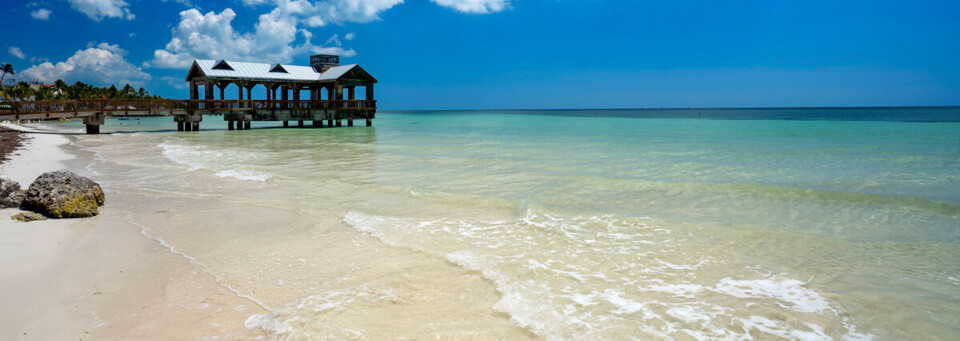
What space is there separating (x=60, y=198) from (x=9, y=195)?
1427mm

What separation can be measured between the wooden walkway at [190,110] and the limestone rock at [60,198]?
92.0ft

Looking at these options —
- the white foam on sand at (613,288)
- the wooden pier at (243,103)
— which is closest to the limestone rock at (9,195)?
the white foam on sand at (613,288)

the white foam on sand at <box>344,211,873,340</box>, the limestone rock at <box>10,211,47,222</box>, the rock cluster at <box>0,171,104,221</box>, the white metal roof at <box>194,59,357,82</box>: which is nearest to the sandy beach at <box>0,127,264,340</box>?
the limestone rock at <box>10,211,47,222</box>

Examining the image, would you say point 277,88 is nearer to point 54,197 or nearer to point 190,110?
point 190,110

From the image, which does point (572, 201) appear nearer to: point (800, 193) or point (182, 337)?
point (800, 193)

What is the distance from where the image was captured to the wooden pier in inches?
1310

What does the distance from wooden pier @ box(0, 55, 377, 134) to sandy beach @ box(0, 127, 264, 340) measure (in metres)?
30.2

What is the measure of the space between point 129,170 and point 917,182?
19469 mm

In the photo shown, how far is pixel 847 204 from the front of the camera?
949 cm

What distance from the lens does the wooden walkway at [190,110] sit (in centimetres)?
3141

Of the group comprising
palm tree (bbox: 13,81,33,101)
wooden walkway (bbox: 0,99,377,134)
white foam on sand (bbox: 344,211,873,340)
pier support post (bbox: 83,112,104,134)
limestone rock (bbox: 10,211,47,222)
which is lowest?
white foam on sand (bbox: 344,211,873,340)

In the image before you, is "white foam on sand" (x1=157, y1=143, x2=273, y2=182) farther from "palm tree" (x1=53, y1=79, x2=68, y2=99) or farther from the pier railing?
"palm tree" (x1=53, y1=79, x2=68, y2=99)

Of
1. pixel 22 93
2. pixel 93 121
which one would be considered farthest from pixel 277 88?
pixel 22 93

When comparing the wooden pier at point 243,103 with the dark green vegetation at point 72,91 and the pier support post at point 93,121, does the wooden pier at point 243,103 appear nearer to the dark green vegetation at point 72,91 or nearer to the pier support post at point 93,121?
the pier support post at point 93,121
